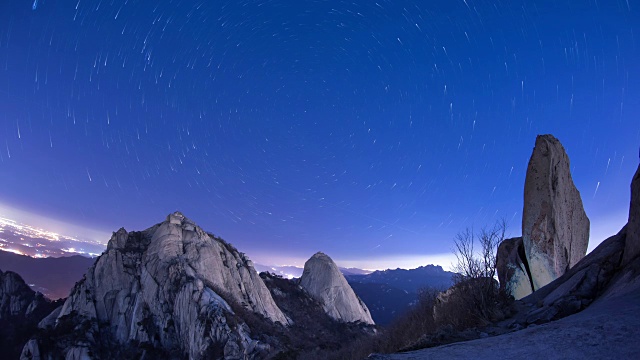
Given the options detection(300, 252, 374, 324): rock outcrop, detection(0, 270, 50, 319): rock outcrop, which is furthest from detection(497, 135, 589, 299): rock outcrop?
detection(0, 270, 50, 319): rock outcrop

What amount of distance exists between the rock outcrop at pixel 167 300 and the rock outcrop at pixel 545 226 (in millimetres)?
32304

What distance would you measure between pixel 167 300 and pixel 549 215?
53495mm

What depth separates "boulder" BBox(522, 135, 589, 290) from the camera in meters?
20.4

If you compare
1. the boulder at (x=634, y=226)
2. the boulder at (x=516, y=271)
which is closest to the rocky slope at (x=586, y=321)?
the boulder at (x=634, y=226)

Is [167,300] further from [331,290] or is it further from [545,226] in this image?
[545,226]

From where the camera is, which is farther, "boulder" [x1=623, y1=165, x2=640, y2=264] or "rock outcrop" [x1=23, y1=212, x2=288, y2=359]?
"rock outcrop" [x1=23, y1=212, x2=288, y2=359]

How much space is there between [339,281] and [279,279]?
17886 mm

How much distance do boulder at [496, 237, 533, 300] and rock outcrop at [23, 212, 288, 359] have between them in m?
31.2

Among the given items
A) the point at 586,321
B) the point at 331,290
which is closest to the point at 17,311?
the point at 331,290

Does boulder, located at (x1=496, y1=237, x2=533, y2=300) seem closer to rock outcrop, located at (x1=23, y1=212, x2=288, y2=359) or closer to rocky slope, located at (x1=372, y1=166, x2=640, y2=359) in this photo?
rocky slope, located at (x1=372, y1=166, x2=640, y2=359)

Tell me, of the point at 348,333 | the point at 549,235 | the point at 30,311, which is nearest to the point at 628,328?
the point at 549,235

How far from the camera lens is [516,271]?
20062 millimetres

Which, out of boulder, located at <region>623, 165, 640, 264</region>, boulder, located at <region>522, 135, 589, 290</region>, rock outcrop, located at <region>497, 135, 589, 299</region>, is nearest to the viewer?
boulder, located at <region>623, 165, 640, 264</region>

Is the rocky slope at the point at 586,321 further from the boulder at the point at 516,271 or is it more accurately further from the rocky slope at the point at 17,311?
the rocky slope at the point at 17,311
